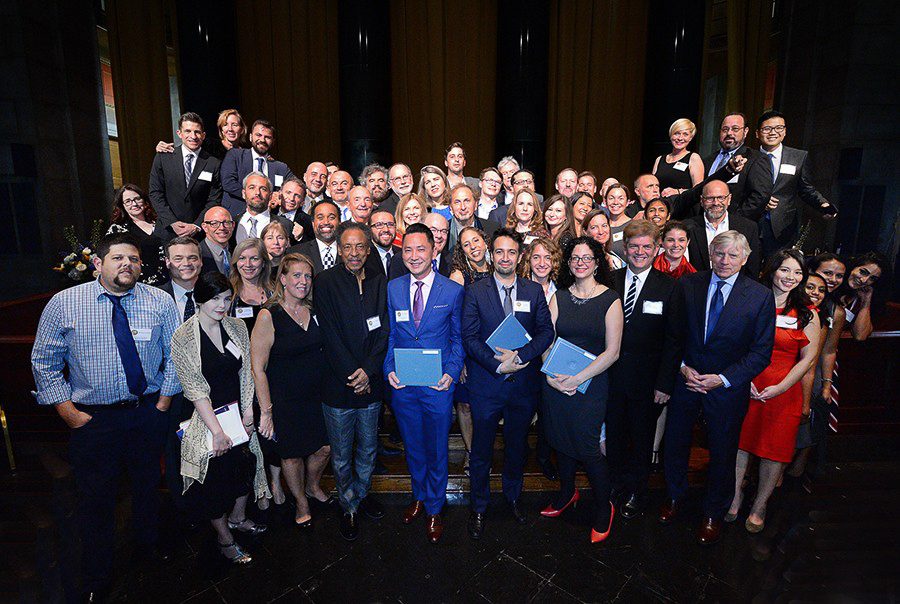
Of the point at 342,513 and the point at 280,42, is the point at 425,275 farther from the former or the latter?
the point at 280,42

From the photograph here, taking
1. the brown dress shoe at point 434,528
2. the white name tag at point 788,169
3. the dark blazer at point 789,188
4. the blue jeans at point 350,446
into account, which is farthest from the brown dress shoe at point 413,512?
the white name tag at point 788,169

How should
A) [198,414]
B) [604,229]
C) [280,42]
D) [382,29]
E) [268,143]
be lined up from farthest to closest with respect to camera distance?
1. [280,42]
2. [382,29]
3. [268,143]
4. [604,229]
5. [198,414]

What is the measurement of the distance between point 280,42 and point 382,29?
2119 mm

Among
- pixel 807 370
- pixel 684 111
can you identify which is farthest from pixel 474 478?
pixel 684 111

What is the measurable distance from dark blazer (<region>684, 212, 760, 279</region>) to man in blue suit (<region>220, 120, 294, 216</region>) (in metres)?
3.50

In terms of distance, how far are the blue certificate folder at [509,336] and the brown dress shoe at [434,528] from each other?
108 cm

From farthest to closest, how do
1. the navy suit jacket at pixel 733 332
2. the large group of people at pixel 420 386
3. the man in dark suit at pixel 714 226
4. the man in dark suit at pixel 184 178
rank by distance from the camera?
the man in dark suit at pixel 184 178
the man in dark suit at pixel 714 226
the navy suit jacket at pixel 733 332
the large group of people at pixel 420 386

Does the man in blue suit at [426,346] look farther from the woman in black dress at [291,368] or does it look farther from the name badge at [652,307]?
the name badge at [652,307]

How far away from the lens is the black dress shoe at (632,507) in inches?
111

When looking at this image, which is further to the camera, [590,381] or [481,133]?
[481,133]

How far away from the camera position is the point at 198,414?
221 cm

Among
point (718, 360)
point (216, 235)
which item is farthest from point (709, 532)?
point (216, 235)

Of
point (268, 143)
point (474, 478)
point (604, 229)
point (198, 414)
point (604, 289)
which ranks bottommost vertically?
point (474, 478)

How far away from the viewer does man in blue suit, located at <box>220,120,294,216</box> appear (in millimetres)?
4055
